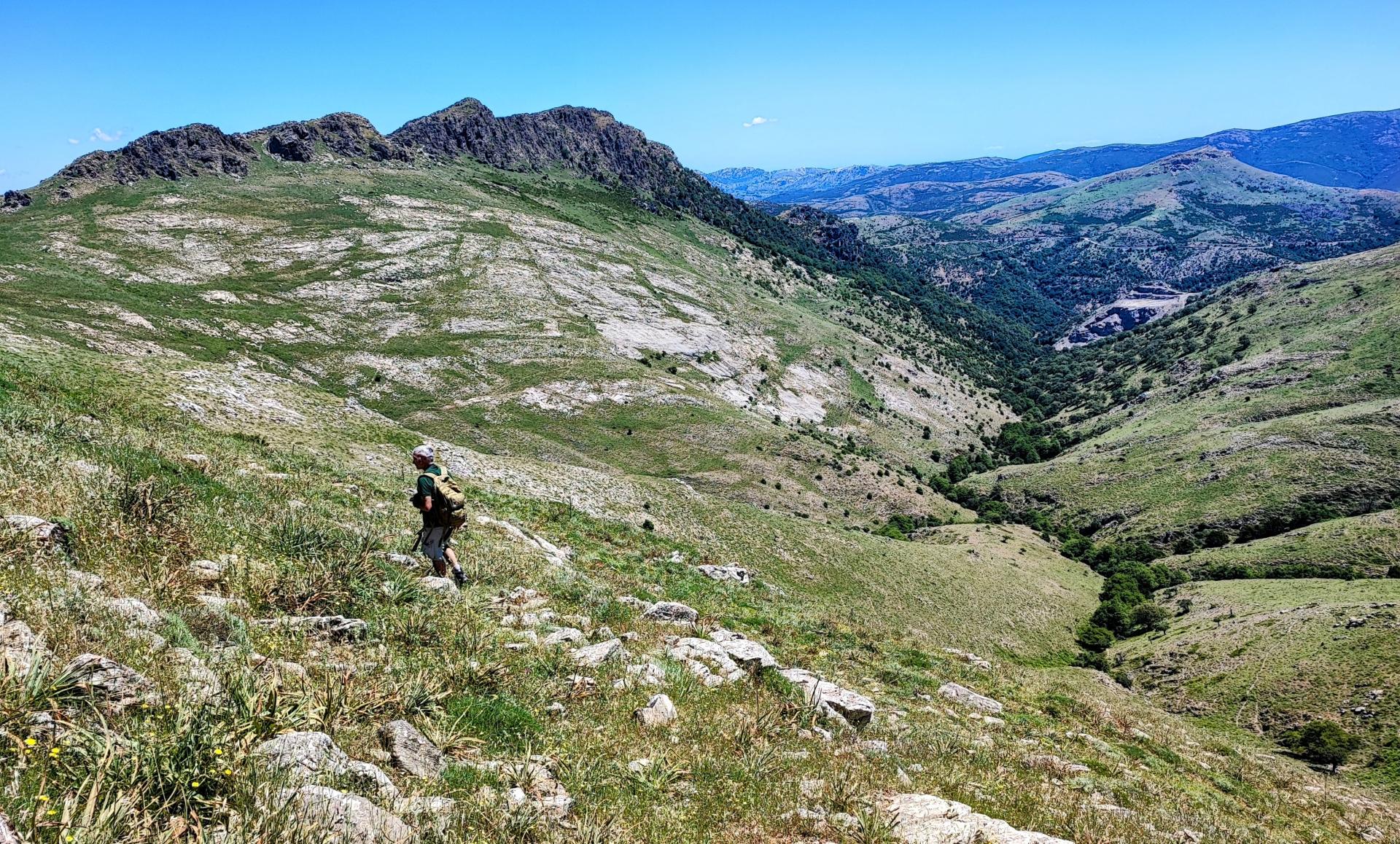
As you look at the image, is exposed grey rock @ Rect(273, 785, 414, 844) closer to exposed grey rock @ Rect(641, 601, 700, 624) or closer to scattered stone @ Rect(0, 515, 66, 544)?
scattered stone @ Rect(0, 515, 66, 544)

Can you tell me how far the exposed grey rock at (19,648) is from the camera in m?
5.87

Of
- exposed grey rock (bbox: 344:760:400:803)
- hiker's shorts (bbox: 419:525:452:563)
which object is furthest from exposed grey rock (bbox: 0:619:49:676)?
hiker's shorts (bbox: 419:525:452:563)

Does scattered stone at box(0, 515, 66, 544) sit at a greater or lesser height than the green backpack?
greater

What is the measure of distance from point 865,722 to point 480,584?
30.1 feet

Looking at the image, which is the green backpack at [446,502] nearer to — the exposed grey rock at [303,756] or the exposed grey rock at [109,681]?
the exposed grey rock at [109,681]

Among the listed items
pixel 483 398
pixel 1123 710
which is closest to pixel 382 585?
pixel 1123 710

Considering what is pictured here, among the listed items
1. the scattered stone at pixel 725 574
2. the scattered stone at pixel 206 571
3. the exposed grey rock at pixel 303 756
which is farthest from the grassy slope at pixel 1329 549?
the scattered stone at pixel 206 571

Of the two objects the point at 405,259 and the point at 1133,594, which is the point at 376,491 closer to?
the point at 1133,594

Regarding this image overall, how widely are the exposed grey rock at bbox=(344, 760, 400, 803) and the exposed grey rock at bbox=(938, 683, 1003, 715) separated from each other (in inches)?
634

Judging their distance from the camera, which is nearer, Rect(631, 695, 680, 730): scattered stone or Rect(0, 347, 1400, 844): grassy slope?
Rect(0, 347, 1400, 844): grassy slope

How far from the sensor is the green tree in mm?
33062

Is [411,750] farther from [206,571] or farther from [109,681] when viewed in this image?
[206,571]

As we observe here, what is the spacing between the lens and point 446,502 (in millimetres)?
14250

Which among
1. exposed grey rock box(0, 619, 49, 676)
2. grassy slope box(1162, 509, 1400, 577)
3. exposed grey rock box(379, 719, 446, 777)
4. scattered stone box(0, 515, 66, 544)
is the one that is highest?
scattered stone box(0, 515, 66, 544)
